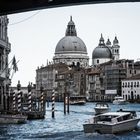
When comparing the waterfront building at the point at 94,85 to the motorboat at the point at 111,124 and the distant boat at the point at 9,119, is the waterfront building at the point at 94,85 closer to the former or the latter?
the distant boat at the point at 9,119

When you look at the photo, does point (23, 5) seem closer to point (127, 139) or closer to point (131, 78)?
point (127, 139)

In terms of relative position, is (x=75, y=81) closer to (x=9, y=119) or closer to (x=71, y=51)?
(x=71, y=51)

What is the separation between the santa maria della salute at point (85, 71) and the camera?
318ft

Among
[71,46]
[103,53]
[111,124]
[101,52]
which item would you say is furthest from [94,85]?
[111,124]

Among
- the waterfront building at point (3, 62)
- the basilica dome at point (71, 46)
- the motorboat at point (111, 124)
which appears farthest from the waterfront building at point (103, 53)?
the motorboat at point (111, 124)

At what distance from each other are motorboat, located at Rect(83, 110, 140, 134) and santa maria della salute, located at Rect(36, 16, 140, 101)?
236 ft

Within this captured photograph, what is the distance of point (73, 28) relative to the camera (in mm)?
138125

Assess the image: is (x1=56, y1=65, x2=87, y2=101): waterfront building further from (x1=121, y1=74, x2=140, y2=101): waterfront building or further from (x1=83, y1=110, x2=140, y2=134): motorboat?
(x1=83, y1=110, x2=140, y2=134): motorboat

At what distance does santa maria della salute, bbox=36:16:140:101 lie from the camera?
318ft

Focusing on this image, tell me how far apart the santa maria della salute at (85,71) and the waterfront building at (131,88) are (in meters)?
0.19

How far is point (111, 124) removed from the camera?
18750 millimetres

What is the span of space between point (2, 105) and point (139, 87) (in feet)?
224

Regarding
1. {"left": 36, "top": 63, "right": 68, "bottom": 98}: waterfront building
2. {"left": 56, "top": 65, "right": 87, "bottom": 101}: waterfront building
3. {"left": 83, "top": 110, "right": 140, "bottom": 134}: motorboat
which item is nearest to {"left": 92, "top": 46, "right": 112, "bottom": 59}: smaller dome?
{"left": 36, "top": 63, "right": 68, "bottom": 98}: waterfront building

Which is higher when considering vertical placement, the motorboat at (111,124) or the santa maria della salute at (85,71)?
the santa maria della salute at (85,71)
